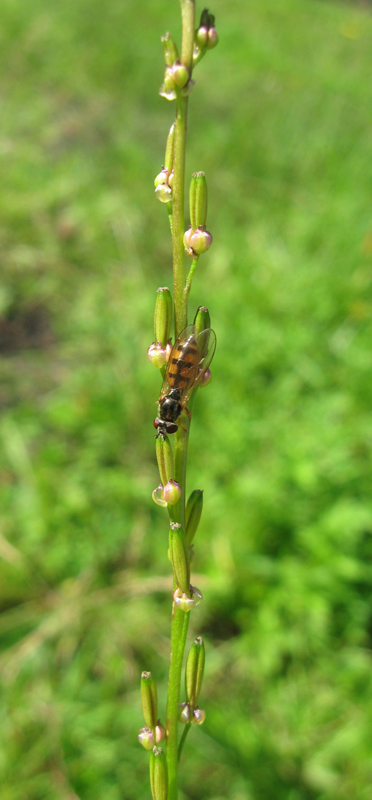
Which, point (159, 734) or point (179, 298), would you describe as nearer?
point (179, 298)

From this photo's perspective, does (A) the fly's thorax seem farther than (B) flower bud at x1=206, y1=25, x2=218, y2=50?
Yes

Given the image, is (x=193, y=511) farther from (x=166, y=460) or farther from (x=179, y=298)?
(x=179, y=298)

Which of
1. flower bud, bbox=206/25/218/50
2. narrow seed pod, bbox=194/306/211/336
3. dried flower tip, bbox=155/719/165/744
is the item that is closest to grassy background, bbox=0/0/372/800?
dried flower tip, bbox=155/719/165/744

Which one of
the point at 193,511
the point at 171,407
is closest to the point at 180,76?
the point at 171,407

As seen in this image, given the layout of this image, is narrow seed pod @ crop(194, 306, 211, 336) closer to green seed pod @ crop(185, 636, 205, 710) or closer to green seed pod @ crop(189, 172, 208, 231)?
green seed pod @ crop(189, 172, 208, 231)

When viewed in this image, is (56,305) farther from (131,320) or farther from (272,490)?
(272,490)
